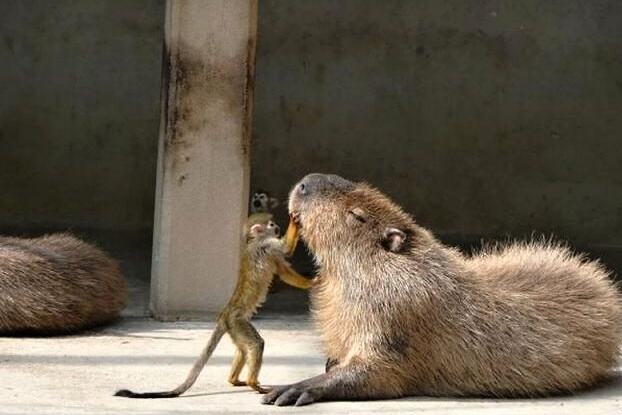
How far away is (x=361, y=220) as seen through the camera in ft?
22.7

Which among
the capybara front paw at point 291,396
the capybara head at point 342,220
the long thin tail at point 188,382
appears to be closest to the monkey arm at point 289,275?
the capybara head at point 342,220

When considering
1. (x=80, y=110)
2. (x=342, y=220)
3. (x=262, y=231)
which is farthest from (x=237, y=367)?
(x=80, y=110)

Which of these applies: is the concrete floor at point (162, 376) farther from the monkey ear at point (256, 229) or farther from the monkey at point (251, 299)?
the monkey ear at point (256, 229)

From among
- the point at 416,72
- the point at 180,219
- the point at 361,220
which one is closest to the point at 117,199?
the point at 416,72

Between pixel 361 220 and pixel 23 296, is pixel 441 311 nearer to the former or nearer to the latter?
pixel 361 220

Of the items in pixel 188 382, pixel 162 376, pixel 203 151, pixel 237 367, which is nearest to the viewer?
pixel 188 382

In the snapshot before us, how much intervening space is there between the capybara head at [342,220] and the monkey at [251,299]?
202mm

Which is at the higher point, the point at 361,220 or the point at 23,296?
the point at 361,220

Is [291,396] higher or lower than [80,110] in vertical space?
lower

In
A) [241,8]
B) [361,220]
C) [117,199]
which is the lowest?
[117,199]

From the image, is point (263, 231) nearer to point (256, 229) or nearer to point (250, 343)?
point (256, 229)

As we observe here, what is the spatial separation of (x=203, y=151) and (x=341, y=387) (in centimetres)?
270

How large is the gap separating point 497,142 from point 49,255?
5.51m

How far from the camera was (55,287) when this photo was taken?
8367 millimetres
